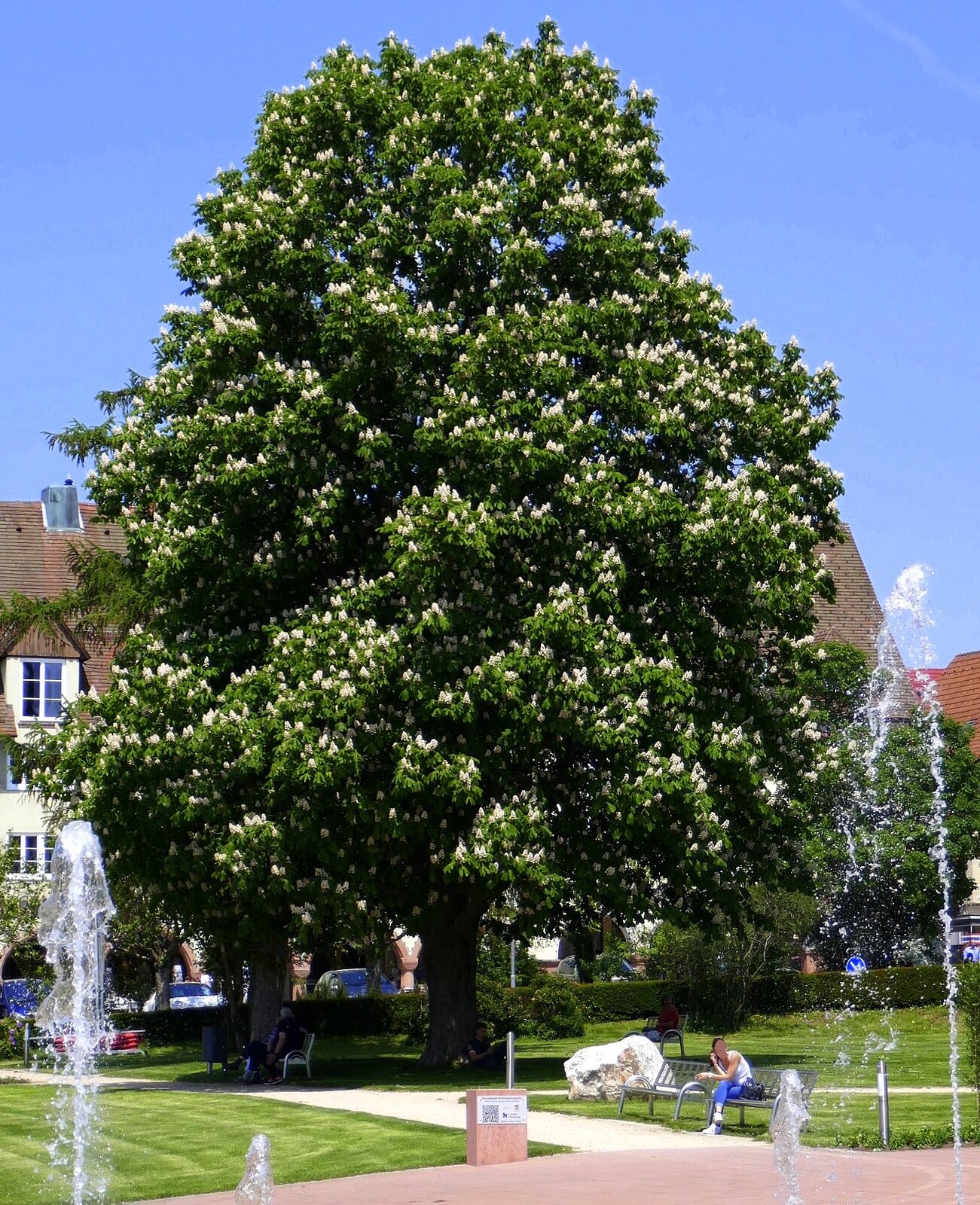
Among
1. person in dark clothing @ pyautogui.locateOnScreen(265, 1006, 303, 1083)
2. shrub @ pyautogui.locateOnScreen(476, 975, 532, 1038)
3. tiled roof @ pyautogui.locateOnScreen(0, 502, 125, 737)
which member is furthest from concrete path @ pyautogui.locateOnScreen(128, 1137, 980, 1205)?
tiled roof @ pyautogui.locateOnScreen(0, 502, 125, 737)

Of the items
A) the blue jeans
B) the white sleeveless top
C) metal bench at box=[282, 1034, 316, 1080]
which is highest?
the white sleeveless top

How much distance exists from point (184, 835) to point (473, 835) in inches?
201

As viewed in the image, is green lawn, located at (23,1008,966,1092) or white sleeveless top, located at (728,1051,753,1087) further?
green lawn, located at (23,1008,966,1092)

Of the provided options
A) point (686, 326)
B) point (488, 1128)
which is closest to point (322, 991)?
point (686, 326)

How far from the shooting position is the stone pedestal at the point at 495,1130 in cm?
1861

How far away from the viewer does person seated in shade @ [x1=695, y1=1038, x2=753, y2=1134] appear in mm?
21094

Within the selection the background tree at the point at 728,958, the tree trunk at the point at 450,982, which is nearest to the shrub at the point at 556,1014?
the background tree at the point at 728,958

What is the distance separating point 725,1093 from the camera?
21203mm

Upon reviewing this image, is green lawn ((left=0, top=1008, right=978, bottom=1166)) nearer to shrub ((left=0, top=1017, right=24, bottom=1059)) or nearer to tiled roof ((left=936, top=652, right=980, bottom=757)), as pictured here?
shrub ((left=0, top=1017, right=24, bottom=1059))

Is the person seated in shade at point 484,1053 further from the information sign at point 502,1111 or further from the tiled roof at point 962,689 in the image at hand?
the tiled roof at point 962,689

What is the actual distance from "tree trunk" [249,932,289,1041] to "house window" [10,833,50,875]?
22.4m

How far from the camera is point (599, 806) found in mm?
28547

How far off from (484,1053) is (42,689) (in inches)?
1342

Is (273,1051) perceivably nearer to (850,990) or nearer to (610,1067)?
(610,1067)
